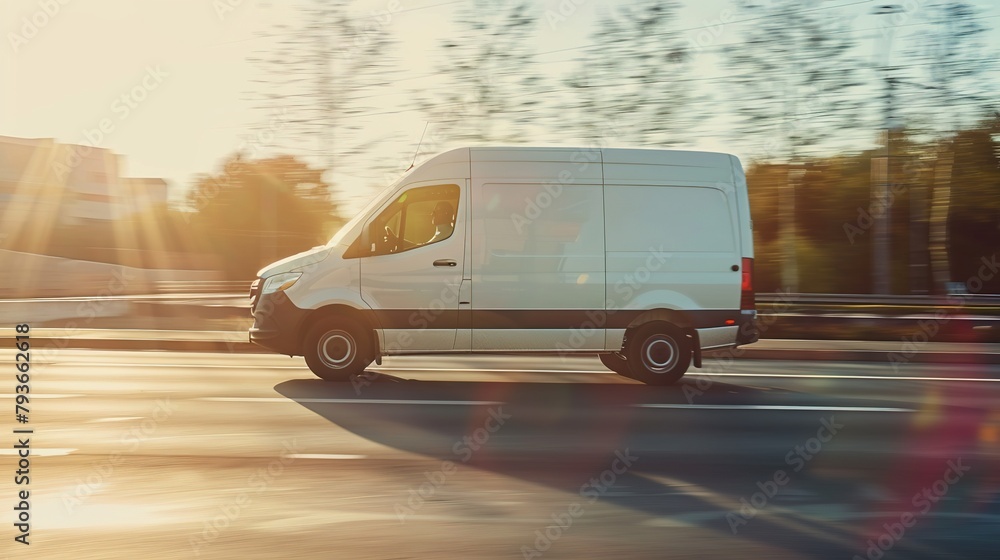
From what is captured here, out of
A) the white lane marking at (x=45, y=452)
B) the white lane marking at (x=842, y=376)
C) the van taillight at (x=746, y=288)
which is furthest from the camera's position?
the white lane marking at (x=842, y=376)

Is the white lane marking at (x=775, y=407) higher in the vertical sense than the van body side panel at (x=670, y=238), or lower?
lower

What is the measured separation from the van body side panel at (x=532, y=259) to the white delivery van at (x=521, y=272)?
10 millimetres

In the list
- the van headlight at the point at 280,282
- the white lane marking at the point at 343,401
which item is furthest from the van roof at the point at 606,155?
the white lane marking at the point at 343,401

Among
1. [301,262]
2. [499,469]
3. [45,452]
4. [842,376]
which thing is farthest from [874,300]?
[45,452]

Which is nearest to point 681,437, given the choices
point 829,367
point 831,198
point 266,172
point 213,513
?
point 213,513

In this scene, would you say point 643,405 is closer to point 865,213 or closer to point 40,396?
point 40,396

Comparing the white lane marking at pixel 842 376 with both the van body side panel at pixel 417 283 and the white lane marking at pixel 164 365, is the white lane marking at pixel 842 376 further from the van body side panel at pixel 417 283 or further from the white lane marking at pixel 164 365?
the white lane marking at pixel 164 365

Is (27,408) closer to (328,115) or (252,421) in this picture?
(252,421)

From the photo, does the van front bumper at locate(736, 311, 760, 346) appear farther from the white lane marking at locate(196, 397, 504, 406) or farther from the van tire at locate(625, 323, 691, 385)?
the white lane marking at locate(196, 397, 504, 406)

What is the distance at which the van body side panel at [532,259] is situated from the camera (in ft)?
31.6

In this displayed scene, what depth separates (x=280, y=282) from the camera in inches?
381

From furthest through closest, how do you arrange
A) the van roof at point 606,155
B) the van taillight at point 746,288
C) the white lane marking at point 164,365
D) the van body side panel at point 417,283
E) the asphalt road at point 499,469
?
1. the white lane marking at point 164,365
2. the van taillight at point 746,288
3. the van roof at point 606,155
4. the van body side panel at point 417,283
5. the asphalt road at point 499,469

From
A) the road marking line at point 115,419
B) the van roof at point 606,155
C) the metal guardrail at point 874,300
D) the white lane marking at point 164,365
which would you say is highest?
the van roof at point 606,155

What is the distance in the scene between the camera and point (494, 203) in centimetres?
970
